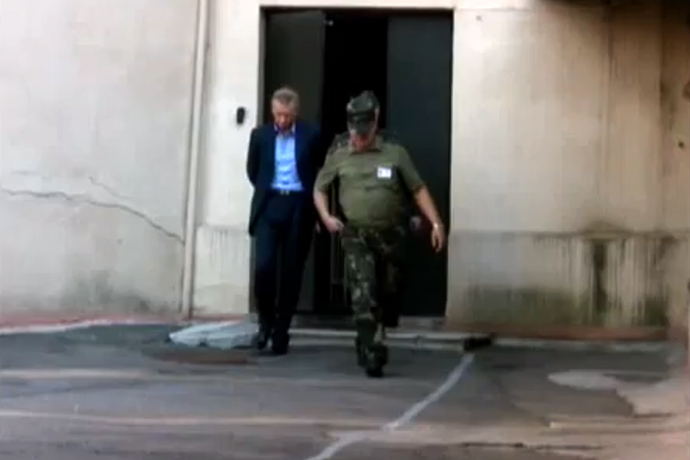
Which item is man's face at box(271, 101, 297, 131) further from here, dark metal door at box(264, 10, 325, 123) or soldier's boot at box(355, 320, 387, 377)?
dark metal door at box(264, 10, 325, 123)

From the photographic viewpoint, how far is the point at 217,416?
8.23 m

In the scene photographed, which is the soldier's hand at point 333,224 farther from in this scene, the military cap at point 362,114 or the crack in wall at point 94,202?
the crack in wall at point 94,202

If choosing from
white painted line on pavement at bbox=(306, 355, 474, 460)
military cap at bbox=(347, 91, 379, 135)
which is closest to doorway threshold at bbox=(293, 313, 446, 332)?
white painted line on pavement at bbox=(306, 355, 474, 460)

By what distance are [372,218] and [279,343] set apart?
5.19 feet

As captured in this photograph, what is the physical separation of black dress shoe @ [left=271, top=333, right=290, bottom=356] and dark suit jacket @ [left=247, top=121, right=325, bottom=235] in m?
0.77

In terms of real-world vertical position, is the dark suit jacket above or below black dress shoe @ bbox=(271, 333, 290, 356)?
above

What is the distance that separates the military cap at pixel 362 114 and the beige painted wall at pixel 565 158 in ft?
10.4

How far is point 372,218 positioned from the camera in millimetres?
9984

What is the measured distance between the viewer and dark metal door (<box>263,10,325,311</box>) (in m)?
13.5

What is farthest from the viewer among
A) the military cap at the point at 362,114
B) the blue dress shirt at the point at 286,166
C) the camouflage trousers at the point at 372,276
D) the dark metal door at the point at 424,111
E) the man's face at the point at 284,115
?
the dark metal door at the point at 424,111

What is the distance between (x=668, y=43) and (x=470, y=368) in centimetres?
391

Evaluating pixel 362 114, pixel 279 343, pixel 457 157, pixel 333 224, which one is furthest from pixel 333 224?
pixel 457 157

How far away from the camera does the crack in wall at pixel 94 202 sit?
13.3 metres

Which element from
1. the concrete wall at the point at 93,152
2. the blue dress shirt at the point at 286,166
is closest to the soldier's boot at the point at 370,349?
the blue dress shirt at the point at 286,166
